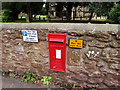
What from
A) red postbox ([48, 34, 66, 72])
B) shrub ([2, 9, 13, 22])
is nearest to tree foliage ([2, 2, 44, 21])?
shrub ([2, 9, 13, 22])

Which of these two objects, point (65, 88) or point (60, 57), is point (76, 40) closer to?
point (60, 57)

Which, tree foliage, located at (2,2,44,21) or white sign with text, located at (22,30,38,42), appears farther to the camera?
tree foliage, located at (2,2,44,21)

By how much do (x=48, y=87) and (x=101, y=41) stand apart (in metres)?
1.43

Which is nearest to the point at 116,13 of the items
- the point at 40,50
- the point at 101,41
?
the point at 101,41

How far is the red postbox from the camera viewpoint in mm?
2112

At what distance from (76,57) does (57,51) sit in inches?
15.7

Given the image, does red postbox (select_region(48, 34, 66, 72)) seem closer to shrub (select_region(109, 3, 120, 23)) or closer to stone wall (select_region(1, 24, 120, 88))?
stone wall (select_region(1, 24, 120, 88))

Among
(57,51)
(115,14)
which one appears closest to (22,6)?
(115,14)

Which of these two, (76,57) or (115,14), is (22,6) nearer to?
(115,14)

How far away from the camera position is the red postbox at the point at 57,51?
6.93ft

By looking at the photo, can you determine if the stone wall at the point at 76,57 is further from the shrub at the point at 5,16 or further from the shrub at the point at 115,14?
the shrub at the point at 5,16

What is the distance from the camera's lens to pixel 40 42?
228 cm

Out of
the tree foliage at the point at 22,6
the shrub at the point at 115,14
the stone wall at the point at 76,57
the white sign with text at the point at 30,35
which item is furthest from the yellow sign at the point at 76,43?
the tree foliage at the point at 22,6

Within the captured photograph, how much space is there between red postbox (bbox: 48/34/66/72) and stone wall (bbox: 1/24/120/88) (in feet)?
0.27
